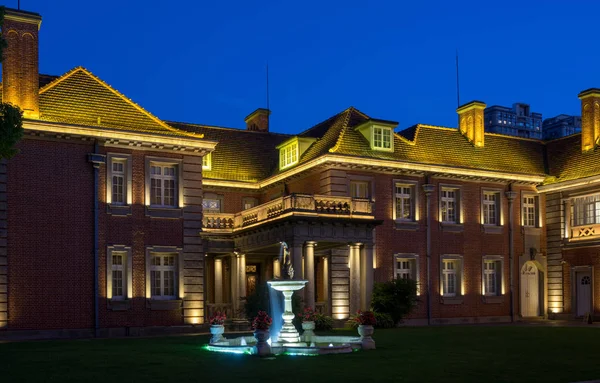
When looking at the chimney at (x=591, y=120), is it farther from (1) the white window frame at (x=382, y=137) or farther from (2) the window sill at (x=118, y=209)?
(2) the window sill at (x=118, y=209)

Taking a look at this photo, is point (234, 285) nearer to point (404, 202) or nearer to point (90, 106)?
point (404, 202)

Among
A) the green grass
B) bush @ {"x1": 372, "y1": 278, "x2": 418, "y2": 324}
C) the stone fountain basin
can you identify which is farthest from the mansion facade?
the stone fountain basin

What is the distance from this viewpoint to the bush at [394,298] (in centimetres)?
3412

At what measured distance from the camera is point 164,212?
32031mm

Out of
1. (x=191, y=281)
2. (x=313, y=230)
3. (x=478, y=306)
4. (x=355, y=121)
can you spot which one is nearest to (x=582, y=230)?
(x=478, y=306)

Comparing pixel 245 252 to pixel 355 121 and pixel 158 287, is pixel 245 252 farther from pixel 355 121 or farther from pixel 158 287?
pixel 355 121

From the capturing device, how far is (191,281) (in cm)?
3234

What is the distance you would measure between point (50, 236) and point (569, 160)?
2747 centimetres

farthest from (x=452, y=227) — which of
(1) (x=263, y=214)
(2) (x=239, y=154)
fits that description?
(2) (x=239, y=154)

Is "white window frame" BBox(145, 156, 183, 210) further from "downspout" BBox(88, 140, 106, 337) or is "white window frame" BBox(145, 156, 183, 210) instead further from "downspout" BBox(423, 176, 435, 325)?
"downspout" BBox(423, 176, 435, 325)

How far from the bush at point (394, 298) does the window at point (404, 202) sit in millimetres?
4052

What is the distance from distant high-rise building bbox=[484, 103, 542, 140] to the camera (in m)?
122

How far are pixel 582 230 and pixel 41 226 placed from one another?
2653 cm

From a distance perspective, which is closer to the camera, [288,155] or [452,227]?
[452,227]
